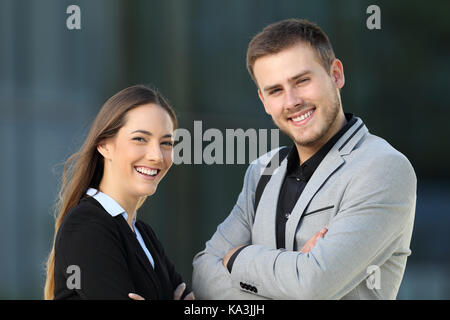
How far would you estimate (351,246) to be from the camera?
2.25 m

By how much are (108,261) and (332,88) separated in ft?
4.31

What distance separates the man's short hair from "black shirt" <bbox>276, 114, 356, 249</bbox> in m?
0.35

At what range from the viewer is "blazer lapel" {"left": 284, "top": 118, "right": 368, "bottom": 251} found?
2518 mm

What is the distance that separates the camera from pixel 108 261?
2346 mm

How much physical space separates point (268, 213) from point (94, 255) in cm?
84

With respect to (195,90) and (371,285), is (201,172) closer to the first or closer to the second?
(195,90)

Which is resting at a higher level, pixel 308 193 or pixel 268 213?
pixel 308 193

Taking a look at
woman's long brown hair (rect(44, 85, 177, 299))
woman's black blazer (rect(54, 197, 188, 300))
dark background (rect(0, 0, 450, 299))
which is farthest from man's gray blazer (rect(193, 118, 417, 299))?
dark background (rect(0, 0, 450, 299))

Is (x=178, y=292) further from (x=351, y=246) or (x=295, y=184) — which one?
(x=351, y=246)

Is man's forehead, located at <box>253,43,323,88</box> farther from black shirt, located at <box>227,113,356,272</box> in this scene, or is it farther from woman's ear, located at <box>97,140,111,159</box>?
woman's ear, located at <box>97,140,111,159</box>
